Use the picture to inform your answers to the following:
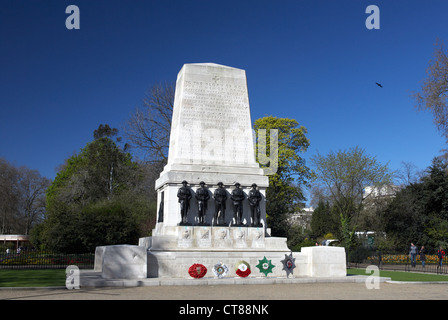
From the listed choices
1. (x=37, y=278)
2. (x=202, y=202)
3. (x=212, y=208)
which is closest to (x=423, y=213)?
(x=212, y=208)

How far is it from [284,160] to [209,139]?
25.6 meters

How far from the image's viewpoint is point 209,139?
796 inches

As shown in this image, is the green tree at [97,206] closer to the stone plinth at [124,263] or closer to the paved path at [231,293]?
the stone plinth at [124,263]

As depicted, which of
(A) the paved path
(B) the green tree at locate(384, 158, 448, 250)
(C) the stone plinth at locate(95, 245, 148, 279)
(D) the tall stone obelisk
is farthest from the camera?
(B) the green tree at locate(384, 158, 448, 250)

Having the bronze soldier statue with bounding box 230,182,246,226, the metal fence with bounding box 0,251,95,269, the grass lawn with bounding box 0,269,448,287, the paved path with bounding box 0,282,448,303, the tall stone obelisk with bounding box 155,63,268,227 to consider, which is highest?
the tall stone obelisk with bounding box 155,63,268,227

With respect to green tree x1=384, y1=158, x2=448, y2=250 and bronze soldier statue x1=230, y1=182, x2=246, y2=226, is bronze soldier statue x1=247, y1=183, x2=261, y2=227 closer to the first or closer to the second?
bronze soldier statue x1=230, y1=182, x2=246, y2=226

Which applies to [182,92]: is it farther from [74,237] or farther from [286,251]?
[74,237]

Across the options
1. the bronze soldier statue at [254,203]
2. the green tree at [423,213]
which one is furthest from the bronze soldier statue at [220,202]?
the green tree at [423,213]

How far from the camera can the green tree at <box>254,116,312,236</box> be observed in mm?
43219

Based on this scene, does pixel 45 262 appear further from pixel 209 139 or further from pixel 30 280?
pixel 209 139

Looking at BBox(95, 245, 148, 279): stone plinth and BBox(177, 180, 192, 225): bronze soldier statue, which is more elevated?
BBox(177, 180, 192, 225): bronze soldier statue

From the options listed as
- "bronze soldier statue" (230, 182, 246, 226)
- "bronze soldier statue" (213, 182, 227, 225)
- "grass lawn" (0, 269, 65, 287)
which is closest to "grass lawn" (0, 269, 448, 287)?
"grass lawn" (0, 269, 65, 287)

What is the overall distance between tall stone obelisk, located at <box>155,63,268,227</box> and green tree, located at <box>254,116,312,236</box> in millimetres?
20401

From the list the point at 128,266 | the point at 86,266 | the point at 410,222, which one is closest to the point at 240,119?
the point at 128,266
